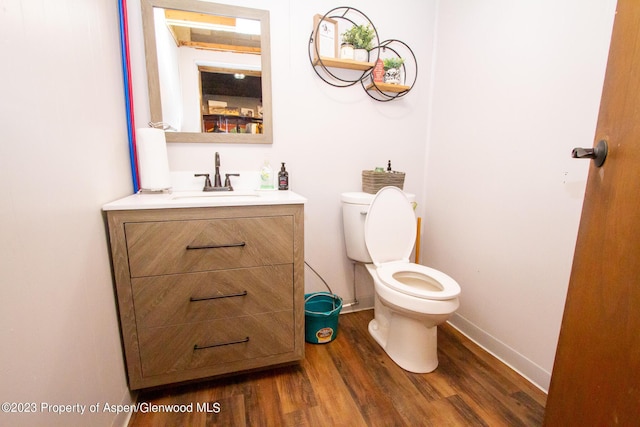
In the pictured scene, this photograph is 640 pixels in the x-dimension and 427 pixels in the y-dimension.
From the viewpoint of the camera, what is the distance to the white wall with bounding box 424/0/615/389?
118 centimetres

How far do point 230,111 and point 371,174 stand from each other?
3.01ft

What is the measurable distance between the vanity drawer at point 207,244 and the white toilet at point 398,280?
0.56 meters

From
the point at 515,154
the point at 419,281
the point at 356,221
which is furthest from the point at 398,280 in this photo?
the point at 515,154

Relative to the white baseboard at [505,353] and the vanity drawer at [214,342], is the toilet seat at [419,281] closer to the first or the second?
the white baseboard at [505,353]

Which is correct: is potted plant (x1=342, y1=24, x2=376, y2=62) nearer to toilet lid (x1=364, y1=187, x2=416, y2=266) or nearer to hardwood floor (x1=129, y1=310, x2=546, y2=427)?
toilet lid (x1=364, y1=187, x2=416, y2=266)

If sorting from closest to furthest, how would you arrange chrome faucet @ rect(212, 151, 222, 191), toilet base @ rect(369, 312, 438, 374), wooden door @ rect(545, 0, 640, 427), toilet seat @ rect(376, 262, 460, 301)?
wooden door @ rect(545, 0, 640, 427)
toilet seat @ rect(376, 262, 460, 301)
toilet base @ rect(369, 312, 438, 374)
chrome faucet @ rect(212, 151, 222, 191)

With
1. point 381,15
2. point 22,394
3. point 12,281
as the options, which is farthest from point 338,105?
point 22,394

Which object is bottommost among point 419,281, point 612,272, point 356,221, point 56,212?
point 419,281

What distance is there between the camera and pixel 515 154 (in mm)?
1424

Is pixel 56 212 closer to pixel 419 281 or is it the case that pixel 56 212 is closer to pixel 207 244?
pixel 207 244

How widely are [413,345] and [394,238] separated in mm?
592

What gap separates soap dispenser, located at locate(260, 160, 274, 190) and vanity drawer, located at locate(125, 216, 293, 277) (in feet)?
1.62

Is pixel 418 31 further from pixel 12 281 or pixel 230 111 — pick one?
pixel 12 281

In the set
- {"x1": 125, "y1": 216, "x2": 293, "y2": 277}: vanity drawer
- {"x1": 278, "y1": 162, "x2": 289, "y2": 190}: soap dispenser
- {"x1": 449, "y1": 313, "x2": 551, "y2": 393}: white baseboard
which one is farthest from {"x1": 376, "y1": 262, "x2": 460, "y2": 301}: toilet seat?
{"x1": 278, "y1": 162, "x2": 289, "y2": 190}: soap dispenser
